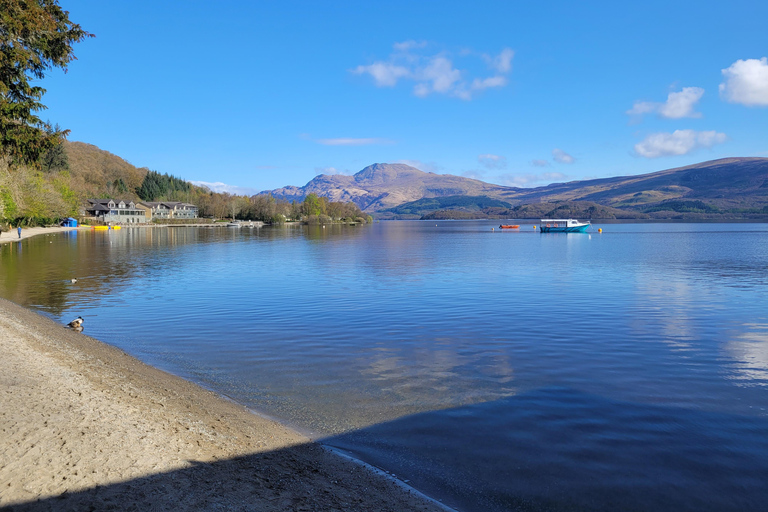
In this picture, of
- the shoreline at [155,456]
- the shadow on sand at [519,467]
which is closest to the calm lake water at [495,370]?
the shadow on sand at [519,467]

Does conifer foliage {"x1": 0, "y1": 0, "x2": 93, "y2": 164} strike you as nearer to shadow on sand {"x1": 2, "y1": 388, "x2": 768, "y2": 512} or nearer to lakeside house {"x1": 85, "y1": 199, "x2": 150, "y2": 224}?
shadow on sand {"x1": 2, "y1": 388, "x2": 768, "y2": 512}

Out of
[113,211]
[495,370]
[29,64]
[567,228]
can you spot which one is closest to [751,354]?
[495,370]

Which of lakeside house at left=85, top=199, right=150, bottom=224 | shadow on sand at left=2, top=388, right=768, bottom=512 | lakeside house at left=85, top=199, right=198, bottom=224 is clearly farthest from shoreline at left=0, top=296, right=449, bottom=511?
lakeside house at left=85, top=199, right=150, bottom=224

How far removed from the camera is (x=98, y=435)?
26.0 feet

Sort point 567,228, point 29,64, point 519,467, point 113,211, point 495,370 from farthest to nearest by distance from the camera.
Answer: point 113,211 < point 567,228 < point 29,64 < point 495,370 < point 519,467

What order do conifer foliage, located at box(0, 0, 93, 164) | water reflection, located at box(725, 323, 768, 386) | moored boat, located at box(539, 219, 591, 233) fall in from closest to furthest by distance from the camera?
water reflection, located at box(725, 323, 768, 386) < conifer foliage, located at box(0, 0, 93, 164) < moored boat, located at box(539, 219, 591, 233)

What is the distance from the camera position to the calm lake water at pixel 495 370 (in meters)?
8.01

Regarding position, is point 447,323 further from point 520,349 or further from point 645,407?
point 645,407

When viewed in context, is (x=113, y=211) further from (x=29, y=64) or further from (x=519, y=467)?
(x=519, y=467)

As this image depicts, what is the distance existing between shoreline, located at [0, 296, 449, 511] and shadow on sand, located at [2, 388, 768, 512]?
37 millimetres

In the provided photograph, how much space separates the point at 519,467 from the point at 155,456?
566 centimetres

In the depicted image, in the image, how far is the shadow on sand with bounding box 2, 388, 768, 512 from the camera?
6.46 meters

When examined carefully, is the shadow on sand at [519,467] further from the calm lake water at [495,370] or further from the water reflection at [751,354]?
the water reflection at [751,354]

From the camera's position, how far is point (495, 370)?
44.9 feet
